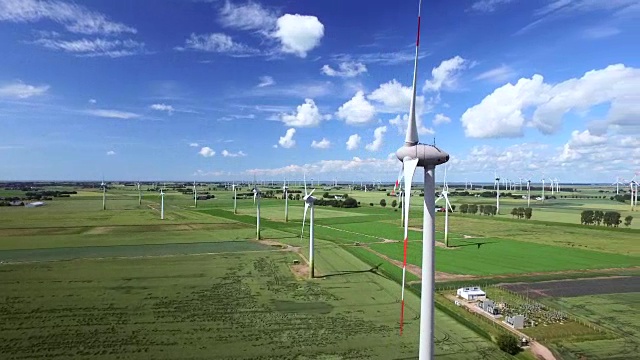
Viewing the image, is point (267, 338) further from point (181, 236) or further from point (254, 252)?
point (181, 236)

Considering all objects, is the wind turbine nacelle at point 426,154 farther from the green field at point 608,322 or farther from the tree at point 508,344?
the green field at point 608,322

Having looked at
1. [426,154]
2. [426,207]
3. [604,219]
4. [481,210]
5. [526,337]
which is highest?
[426,154]

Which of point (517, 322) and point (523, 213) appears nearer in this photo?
point (517, 322)

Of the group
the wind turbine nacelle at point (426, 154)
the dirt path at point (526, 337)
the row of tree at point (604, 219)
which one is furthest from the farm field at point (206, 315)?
the row of tree at point (604, 219)

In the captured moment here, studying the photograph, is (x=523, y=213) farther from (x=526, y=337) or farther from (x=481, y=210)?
(x=526, y=337)

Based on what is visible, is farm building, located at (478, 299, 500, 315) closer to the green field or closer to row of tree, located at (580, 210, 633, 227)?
the green field

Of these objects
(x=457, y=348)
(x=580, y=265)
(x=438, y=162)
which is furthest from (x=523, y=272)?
(x=438, y=162)

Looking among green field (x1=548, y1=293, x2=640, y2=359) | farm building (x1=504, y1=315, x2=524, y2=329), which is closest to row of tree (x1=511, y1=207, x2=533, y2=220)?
green field (x1=548, y1=293, x2=640, y2=359)

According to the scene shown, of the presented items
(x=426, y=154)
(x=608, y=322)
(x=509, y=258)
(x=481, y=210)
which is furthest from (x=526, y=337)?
(x=481, y=210)
